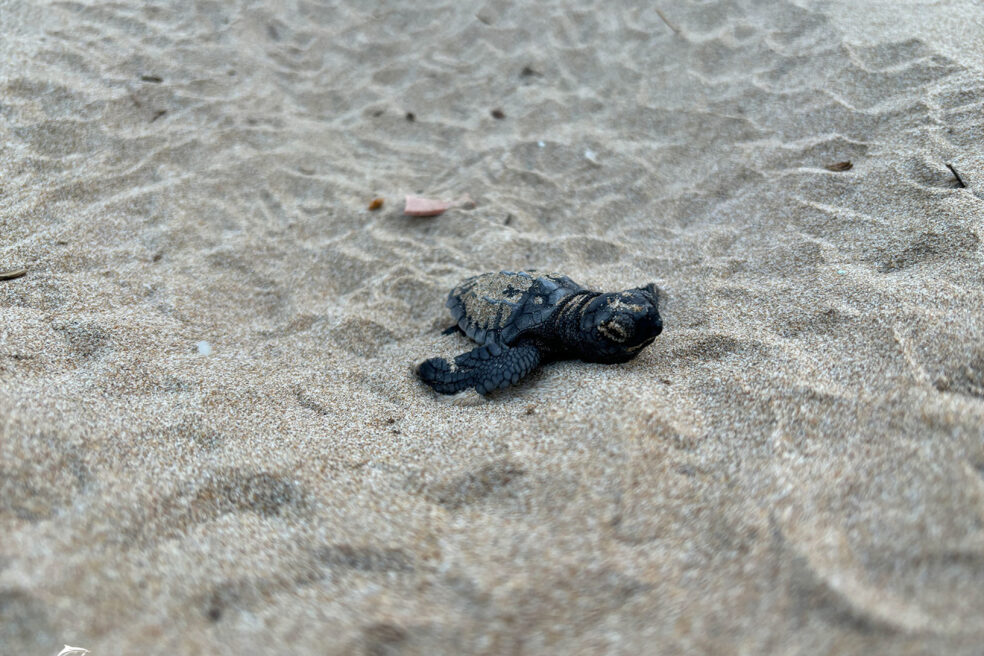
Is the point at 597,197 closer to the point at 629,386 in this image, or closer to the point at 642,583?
the point at 629,386

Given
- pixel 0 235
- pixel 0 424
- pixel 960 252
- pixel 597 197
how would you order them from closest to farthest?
1. pixel 0 424
2. pixel 960 252
3. pixel 0 235
4. pixel 597 197

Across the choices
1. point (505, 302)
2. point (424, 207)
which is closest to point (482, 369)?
point (505, 302)

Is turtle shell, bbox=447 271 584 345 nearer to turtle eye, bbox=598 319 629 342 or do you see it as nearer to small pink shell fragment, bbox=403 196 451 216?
turtle eye, bbox=598 319 629 342

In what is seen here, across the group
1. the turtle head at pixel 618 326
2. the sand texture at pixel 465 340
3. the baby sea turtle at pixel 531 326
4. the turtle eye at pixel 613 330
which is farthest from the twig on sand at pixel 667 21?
the turtle eye at pixel 613 330

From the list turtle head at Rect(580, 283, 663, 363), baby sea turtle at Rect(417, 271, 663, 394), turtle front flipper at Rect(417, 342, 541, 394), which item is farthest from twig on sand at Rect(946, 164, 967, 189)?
turtle front flipper at Rect(417, 342, 541, 394)

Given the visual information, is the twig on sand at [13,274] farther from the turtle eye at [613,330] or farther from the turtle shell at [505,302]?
the turtle eye at [613,330]

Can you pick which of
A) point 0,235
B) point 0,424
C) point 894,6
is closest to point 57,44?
point 0,235
